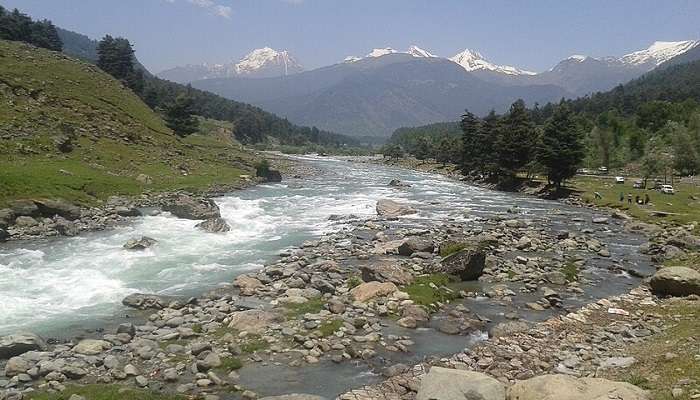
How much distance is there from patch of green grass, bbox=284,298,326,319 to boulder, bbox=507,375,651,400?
431 inches

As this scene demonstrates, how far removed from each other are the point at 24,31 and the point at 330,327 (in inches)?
4953

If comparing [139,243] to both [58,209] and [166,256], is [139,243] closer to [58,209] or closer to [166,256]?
[166,256]

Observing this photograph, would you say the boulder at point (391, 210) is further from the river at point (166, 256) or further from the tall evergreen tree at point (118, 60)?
the tall evergreen tree at point (118, 60)

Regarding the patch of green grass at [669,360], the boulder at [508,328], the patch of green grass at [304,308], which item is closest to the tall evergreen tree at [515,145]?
the patch of green grass at [669,360]

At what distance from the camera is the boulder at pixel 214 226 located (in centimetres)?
4047

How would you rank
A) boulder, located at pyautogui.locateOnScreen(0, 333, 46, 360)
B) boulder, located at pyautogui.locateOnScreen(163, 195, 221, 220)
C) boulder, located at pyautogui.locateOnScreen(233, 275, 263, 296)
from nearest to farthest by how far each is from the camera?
boulder, located at pyautogui.locateOnScreen(0, 333, 46, 360)
boulder, located at pyautogui.locateOnScreen(233, 275, 263, 296)
boulder, located at pyautogui.locateOnScreen(163, 195, 221, 220)

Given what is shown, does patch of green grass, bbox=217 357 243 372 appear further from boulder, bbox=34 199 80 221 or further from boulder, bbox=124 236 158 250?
boulder, bbox=34 199 80 221

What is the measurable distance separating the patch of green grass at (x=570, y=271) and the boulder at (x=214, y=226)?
85.5 ft

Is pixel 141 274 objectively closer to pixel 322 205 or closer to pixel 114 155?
pixel 322 205

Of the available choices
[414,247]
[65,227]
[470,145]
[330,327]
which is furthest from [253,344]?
[470,145]

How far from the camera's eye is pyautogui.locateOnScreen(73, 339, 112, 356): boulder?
56.0ft

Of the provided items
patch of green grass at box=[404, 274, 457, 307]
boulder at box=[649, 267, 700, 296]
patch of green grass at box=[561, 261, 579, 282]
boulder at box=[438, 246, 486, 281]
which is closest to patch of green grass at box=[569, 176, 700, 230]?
patch of green grass at box=[561, 261, 579, 282]

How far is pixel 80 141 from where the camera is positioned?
61.8 m

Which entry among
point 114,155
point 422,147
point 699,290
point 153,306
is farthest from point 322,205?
point 422,147
